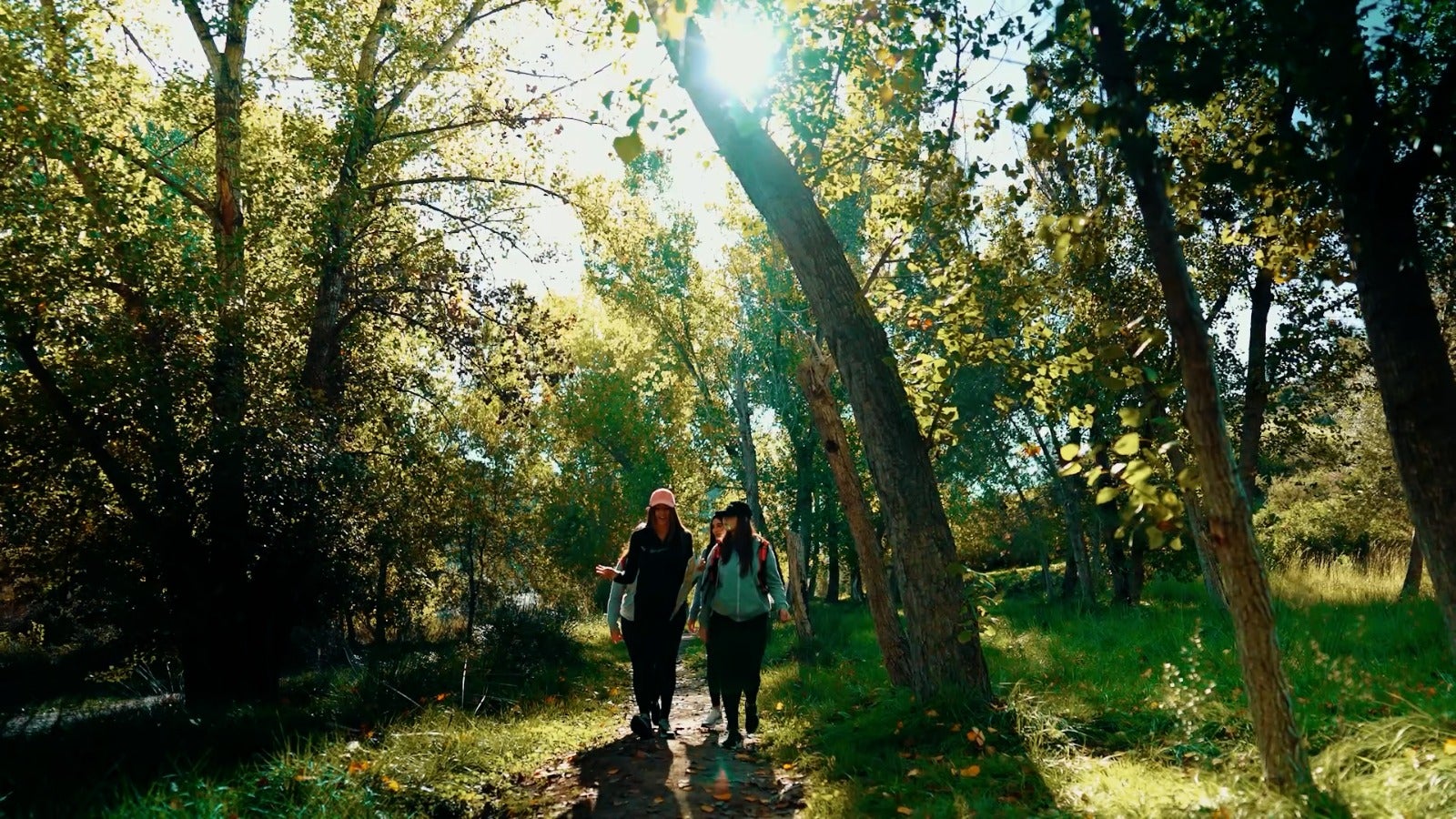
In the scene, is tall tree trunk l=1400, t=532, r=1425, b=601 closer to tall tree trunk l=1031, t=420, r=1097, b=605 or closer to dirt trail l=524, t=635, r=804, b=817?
tall tree trunk l=1031, t=420, r=1097, b=605

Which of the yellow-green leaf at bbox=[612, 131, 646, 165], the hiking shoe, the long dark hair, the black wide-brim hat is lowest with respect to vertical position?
the hiking shoe

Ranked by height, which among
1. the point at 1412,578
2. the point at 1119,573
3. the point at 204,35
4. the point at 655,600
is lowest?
the point at 1412,578

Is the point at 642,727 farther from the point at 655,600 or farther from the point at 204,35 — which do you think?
the point at 204,35

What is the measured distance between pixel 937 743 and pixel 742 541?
2484 mm

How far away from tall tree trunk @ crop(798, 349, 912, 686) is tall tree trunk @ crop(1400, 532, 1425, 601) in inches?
265

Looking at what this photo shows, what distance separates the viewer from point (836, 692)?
10062 mm

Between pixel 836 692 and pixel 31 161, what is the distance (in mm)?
9480

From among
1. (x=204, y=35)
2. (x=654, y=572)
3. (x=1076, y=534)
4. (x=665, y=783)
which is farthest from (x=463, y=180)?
(x=1076, y=534)

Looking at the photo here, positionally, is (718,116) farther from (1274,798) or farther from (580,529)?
(580,529)

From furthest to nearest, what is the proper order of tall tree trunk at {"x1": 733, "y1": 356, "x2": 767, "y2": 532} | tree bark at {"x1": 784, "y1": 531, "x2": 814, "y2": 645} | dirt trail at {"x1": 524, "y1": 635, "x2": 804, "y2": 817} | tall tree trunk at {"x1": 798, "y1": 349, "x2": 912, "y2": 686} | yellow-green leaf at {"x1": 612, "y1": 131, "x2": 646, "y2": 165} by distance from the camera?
tall tree trunk at {"x1": 733, "y1": 356, "x2": 767, "y2": 532}
tree bark at {"x1": 784, "y1": 531, "x2": 814, "y2": 645}
tall tree trunk at {"x1": 798, "y1": 349, "x2": 912, "y2": 686}
dirt trail at {"x1": 524, "y1": 635, "x2": 804, "y2": 817}
yellow-green leaf at {"x1": 612, "y1": 131, "x2": 646, "y2": 165}

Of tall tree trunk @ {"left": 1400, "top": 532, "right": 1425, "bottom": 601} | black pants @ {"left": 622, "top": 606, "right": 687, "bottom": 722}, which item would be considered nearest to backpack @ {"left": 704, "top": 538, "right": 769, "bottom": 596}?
black pants @ {"left": 622, "top": 606, "right": 687, "bottom": 722}

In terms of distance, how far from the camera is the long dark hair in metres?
8.45

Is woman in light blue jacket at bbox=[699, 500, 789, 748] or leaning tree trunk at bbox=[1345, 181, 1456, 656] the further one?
woman in light blue jacket at bbox=[699, 500, 789, 748]

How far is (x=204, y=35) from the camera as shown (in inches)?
524
